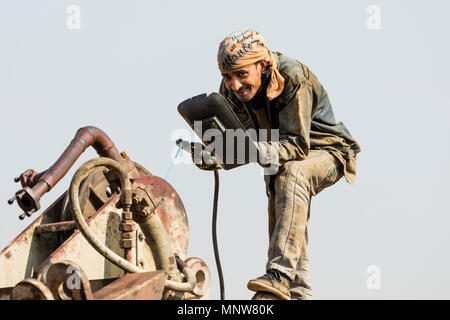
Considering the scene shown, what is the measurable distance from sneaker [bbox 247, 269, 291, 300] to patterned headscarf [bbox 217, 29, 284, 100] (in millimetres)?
1306

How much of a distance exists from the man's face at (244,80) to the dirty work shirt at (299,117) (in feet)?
0.51

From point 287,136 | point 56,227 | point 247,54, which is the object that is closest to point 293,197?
point 287,136

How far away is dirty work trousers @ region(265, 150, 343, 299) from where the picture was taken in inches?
202

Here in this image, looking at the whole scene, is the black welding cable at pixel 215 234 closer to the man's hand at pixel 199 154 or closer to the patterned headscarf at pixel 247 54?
the man's hand at pixel 199 154

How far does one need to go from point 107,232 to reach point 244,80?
73.2 inches

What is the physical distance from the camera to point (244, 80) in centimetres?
546

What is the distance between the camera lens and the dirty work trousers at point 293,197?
5.13 metres

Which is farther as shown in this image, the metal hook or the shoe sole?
the metal hook

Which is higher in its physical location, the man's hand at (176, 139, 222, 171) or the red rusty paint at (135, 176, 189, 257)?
the man's hand at (176, 139, 222, 171)

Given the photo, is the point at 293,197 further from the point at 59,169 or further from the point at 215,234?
the point at 59,169

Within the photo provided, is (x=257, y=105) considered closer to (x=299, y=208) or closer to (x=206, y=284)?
(x=299, y=208)

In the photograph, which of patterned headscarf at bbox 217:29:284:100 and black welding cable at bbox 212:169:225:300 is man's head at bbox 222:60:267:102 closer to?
patterned headscarf at bbox 217:29:284:100

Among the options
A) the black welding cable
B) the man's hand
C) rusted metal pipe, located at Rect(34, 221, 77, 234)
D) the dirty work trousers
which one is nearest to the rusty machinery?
rusted metal pipe, located at Rect(34, 221, 77, 234)

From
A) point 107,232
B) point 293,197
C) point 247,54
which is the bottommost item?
point 107,232
